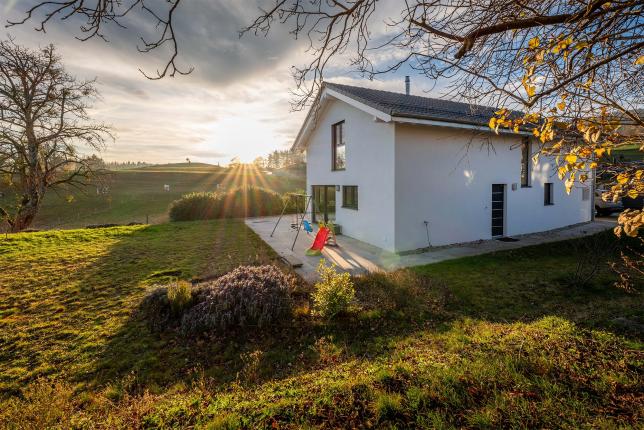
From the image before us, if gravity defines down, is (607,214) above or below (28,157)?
below

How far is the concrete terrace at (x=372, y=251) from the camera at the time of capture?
779 centimetres

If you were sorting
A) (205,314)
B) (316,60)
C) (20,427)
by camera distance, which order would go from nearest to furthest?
(20,427) → (316,60) → (205,314)

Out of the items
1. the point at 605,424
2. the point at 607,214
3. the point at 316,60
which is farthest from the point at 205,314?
the point at 607,214

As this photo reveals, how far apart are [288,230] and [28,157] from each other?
41.7 feet

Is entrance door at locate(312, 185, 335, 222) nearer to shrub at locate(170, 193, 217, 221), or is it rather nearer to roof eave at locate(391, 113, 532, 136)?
roof eave at locate(391, 113, 532, 136)

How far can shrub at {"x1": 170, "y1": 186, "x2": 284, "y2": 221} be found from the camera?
1866 cm

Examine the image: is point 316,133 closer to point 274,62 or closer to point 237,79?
point 237,79

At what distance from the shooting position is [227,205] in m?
19.8

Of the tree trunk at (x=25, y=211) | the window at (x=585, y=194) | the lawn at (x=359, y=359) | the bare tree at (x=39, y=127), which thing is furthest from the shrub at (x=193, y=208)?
the window at (x=585, y=194)

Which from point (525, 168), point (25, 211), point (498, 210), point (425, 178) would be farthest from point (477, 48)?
point (25, 211)

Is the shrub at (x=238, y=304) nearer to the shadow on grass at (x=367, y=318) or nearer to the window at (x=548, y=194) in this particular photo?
the shadow on grass at (x=367, y=318)

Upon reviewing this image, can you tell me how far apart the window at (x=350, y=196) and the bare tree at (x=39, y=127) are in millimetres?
12649

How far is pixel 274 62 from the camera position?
4.92 m

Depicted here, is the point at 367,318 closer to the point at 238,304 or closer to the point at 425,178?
the point at 238,304
